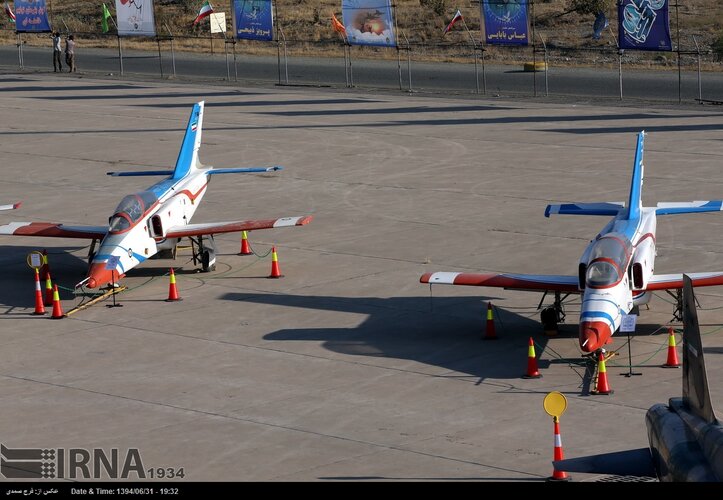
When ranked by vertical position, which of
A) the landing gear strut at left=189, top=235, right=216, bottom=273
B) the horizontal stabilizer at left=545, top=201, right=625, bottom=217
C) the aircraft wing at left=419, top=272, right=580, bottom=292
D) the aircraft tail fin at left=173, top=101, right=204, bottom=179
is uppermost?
the aircraft tail fin at left=173, top=101, right=204, bottom=179

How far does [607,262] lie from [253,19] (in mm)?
38978

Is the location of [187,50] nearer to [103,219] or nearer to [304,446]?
[103,219]

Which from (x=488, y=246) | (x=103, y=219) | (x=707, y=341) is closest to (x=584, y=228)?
(x=488, y=246)

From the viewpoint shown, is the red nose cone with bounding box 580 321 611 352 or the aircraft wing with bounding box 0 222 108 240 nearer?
the red nose cone with bounding box 580 321 611 352

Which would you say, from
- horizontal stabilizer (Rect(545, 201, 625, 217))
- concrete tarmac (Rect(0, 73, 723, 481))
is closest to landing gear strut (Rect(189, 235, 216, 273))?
concrete tarmac (Rect(0, 73, 723, 481))

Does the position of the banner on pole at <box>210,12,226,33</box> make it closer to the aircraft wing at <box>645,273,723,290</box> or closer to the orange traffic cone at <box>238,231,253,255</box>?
the orange traffic cone at <box>238,231,253,255</box>

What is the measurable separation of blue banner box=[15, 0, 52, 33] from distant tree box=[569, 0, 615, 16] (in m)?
29.9

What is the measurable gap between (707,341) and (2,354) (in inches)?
462

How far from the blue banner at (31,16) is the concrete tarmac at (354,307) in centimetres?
1915

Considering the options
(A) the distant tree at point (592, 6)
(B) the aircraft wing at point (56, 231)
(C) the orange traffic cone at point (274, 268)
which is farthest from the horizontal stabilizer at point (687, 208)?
(A) the distant tree at point (592, 6)

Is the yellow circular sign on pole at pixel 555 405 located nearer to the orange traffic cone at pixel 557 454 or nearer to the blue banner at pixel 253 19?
the orange traffic cone at pixel 557 454

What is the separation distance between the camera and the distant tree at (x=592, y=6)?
7131cm

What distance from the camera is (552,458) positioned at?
15453 millimetres

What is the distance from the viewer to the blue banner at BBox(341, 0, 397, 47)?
52594 millimetres
